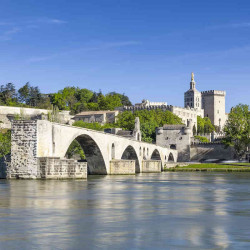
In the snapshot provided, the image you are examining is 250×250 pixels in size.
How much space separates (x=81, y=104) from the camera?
155375 mm

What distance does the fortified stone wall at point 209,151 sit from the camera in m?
109

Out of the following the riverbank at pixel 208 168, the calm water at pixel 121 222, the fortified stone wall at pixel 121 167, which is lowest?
the calm water at pixel 121 222

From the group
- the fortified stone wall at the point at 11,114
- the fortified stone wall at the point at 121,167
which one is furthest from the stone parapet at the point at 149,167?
the fortified stone wall at the point at 11,114

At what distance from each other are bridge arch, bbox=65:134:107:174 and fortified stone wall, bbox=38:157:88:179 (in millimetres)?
11926

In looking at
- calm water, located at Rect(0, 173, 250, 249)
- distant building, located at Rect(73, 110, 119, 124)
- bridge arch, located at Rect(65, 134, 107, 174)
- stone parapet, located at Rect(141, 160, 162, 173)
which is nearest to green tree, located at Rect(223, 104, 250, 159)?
stone parapet, located at Rect(141, 160, 162, 173)

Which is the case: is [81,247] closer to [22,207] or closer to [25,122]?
[22,207]

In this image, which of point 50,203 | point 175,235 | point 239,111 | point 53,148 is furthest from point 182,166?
point 175,235

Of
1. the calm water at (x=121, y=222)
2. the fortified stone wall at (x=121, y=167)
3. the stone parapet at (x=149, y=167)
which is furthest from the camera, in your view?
the stone parapet at (x=149, y=167)

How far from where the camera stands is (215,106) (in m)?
180

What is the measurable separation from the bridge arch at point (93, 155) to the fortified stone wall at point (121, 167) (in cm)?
174

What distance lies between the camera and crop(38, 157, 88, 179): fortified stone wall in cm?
3959

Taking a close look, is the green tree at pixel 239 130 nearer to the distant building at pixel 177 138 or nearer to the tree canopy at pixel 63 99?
the distant building at pixel 177 138

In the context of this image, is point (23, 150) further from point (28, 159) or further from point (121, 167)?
point (121, 167)

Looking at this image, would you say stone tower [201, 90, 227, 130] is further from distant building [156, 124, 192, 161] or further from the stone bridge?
the stone bridge
